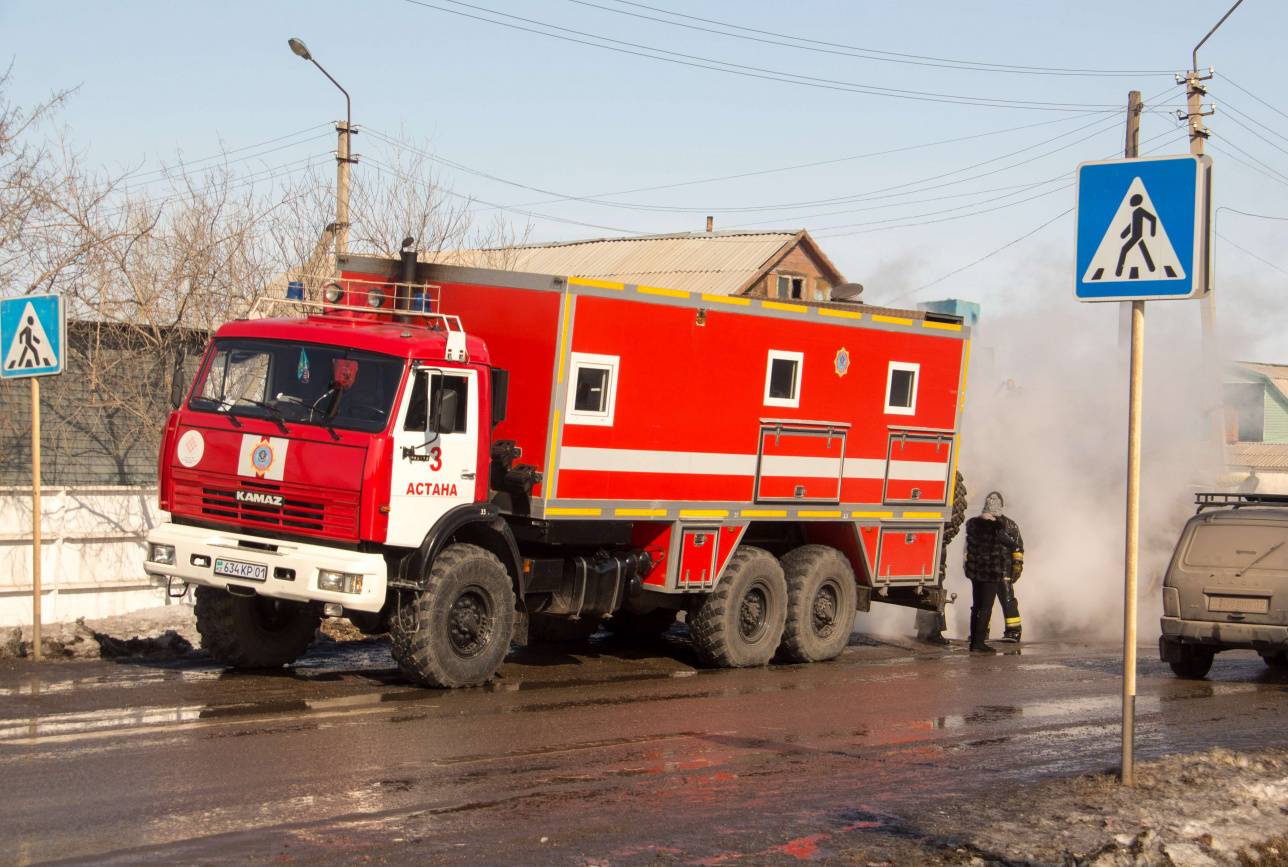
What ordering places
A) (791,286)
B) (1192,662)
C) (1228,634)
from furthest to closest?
(791,286) < (1192,662) < (1228,634)

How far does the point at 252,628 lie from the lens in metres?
12.0

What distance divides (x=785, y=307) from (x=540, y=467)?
3404 millimetres

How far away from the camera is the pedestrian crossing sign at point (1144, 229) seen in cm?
757

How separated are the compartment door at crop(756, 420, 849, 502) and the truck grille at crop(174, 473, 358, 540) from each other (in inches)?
185

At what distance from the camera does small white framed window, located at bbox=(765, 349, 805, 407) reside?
14.0 metres

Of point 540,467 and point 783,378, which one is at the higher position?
point 783,378

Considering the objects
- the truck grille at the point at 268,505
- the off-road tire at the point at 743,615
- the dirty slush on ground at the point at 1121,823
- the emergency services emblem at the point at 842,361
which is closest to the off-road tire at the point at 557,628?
the off-road tire at the point at 743,615

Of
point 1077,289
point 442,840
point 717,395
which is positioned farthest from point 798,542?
point 442,840

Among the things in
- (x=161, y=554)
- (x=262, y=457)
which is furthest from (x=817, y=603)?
(x=161, y=554)

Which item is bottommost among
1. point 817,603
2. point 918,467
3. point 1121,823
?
point 1121,823

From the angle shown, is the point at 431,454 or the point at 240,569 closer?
the point at 240,569

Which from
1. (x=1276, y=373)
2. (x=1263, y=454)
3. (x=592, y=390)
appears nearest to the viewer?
(x=592, y=390)

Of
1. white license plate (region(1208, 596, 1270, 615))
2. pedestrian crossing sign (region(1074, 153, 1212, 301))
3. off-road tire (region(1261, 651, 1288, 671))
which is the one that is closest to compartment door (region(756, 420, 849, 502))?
white license plate (region(1208, 596, 1270, 615))

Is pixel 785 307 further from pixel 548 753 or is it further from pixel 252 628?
pixel 548 753
